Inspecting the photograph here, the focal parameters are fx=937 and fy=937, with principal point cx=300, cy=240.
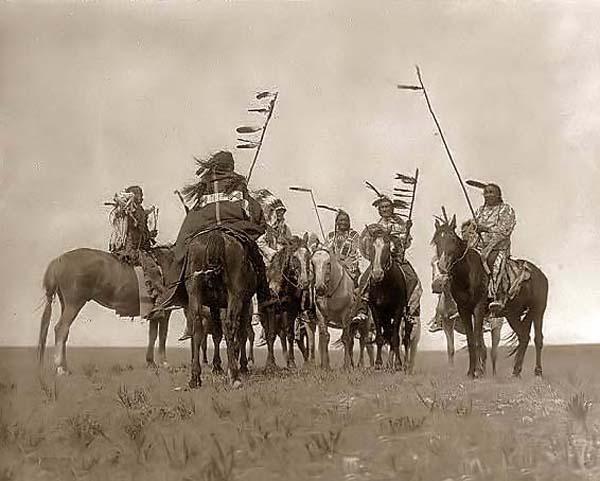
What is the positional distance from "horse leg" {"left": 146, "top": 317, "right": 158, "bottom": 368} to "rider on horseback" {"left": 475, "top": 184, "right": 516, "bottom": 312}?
5.38ft

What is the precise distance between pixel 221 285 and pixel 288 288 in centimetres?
39

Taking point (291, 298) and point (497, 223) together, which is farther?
point (291, 298)

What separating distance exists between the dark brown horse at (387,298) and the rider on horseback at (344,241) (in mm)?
66

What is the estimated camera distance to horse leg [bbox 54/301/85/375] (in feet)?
14.8

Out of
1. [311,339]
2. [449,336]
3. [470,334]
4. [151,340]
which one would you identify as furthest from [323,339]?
[151,340]

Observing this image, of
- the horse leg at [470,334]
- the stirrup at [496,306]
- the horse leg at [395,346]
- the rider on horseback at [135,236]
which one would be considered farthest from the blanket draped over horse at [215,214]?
the stirrup at [496,306]

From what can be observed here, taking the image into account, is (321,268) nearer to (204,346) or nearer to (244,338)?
(244,338)

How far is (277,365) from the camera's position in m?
4.49

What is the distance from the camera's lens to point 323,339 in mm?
4660

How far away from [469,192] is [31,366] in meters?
2.30

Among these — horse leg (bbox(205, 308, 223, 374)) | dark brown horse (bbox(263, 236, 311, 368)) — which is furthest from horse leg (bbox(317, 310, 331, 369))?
horse leg (bbox(205, 308, 223, 374))

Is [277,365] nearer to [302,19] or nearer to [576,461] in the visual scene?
[576,461]

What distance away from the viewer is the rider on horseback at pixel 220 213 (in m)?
4.59

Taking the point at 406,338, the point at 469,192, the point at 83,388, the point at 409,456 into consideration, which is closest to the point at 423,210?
the point at 469,192
